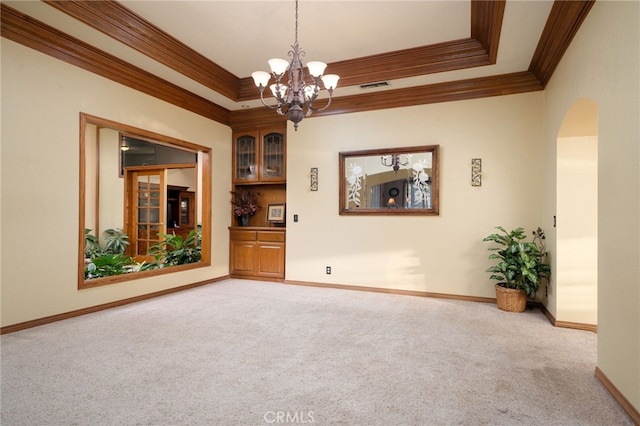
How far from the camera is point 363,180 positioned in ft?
16.1

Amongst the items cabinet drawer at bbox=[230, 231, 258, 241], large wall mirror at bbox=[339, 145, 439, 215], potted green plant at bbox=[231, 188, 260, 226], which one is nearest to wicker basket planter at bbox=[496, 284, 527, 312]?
large wall mirror at bbox=[339, 145, 439, 215]

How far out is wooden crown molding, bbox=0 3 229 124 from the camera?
299cm

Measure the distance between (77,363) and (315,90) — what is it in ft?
9.39

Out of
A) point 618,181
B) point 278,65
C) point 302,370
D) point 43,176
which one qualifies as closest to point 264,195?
point 43,176

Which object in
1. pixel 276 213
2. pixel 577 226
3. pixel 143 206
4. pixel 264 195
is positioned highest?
pixel 264 195

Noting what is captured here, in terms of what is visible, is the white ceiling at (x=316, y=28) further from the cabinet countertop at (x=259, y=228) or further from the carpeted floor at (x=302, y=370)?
the carpeted floor at (x=302, y=370)

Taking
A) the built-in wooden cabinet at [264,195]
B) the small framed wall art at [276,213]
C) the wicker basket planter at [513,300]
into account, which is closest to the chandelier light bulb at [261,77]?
the built-in wooden cabinet at [264,195]

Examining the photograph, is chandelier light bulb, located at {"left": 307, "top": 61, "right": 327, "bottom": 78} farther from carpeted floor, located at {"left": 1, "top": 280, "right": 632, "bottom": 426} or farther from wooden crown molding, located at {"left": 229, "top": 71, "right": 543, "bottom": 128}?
carpeted floor, located at {"left": 1, "top": 280, "right": 632, "bottom": 426}

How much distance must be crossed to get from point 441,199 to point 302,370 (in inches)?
120

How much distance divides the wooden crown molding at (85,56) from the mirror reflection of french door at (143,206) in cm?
274

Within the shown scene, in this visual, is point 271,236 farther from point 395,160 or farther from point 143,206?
point 143,206

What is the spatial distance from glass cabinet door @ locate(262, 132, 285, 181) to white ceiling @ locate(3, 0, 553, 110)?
1.46 meters

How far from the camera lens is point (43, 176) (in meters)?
3.27

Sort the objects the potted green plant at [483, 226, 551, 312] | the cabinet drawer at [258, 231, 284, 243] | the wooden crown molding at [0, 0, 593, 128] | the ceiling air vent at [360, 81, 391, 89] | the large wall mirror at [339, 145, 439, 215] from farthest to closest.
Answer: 1. the cabinet drawer at [258, 231, 284, 243]
2. the large wall mirror at [339, 145, 439, 215]
3. the ceiling air vent at [360, 81, 391, 89]
4. the potted green plant at [483, 226, 551, 312]
5. the wooden crown molding at [0, 0, 593, 128]
